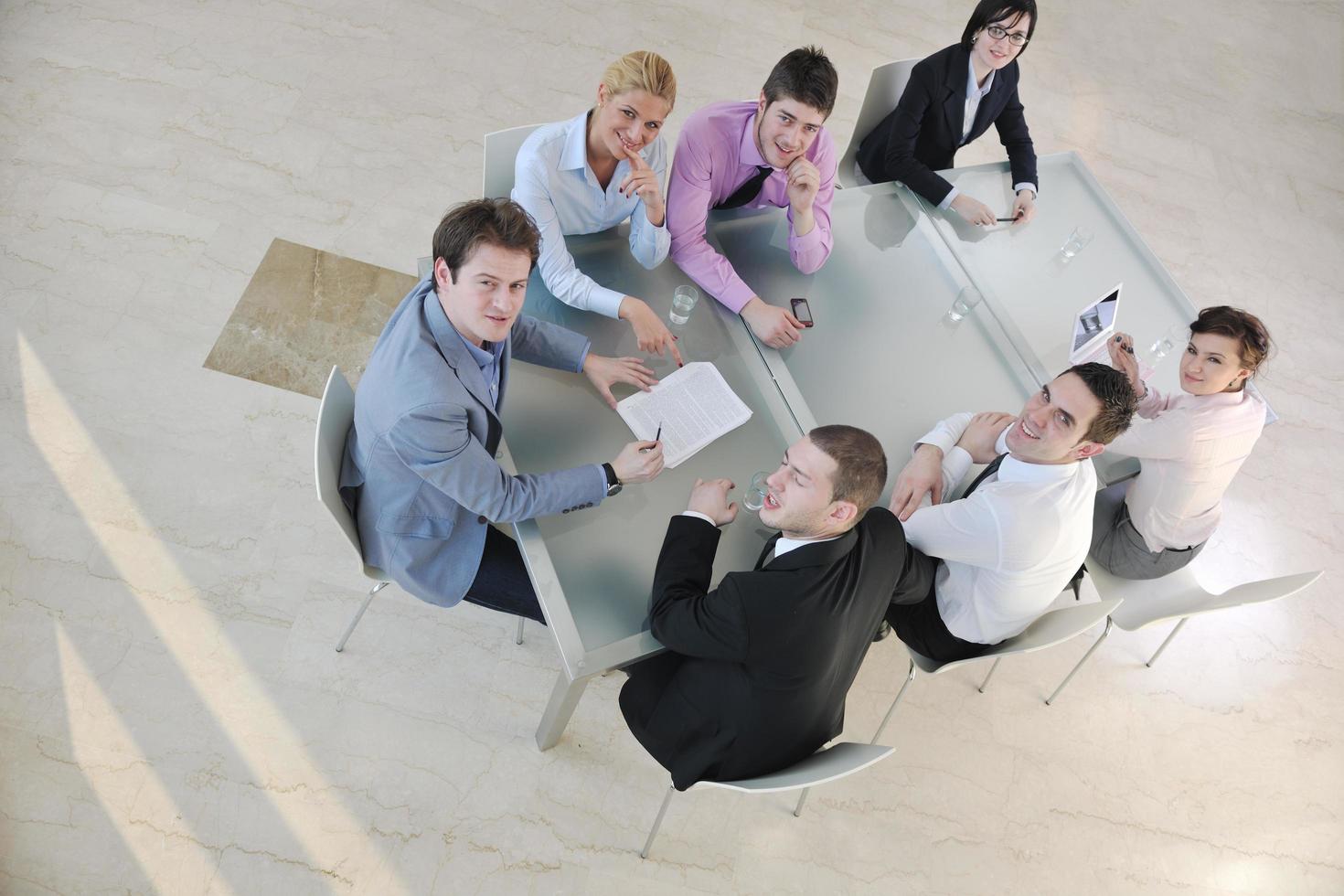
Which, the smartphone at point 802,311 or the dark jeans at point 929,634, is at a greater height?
the smartphone at point 802,311

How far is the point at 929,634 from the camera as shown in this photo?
2.54 meters

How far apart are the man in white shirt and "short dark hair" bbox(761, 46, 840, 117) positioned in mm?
968

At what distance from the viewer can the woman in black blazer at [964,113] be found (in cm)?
305

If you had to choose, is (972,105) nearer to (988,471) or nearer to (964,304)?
(964,304)

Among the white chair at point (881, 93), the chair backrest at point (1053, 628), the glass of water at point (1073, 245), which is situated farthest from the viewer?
the white chair at point (881, 93)

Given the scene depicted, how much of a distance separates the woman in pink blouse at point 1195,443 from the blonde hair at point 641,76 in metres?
1.65

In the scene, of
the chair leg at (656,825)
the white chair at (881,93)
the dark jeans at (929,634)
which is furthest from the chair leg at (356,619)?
the white chair at (881,93)

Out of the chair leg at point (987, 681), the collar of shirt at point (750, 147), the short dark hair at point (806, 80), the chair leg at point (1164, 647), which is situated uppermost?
the short dark hair at point (806, 80)

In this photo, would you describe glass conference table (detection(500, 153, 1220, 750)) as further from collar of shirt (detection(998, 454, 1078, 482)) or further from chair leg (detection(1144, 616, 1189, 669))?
chair leg (detection(1144, 616, 1189, 669))

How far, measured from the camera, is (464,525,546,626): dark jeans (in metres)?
2.32

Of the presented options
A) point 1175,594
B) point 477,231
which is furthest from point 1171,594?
point 477,231

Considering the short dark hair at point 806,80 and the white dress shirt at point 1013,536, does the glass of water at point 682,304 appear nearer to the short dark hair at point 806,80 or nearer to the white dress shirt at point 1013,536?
the short dark hair at point 806,80

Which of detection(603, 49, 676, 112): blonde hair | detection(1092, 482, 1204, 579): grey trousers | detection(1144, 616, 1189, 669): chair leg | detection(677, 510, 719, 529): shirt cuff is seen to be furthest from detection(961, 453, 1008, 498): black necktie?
detection(603, 49, 676, 112): blonde hair

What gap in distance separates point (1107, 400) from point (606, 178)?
148cm
